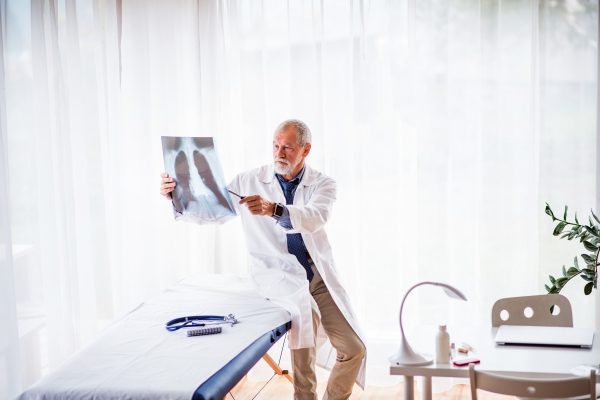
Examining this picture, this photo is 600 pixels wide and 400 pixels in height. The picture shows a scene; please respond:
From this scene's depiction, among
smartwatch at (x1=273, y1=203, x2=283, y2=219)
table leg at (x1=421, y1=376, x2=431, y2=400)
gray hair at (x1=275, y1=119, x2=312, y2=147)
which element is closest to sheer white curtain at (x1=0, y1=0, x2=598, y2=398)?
gray hair at (x1=275, y1=119, x2=312, y2=147)

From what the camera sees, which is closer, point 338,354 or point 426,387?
point 426,387

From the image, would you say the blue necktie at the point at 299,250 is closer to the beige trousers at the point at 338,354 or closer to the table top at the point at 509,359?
the beige trousers at the point at 338,354

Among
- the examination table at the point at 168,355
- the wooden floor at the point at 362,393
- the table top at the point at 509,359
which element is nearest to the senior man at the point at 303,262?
the examination table at the point at 168,355

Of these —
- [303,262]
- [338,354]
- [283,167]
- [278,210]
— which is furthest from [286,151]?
[338,354]

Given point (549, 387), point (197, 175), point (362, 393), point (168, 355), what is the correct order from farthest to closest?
point (362, 393) < point (197, 175) < point (168, 355) < point (549, 387)

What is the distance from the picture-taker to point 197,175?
2.38 m

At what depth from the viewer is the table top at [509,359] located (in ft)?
5.40

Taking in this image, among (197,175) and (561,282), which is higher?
(197,175)

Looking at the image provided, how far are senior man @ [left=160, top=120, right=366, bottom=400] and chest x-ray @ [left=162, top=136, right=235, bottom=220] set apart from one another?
0.06 meters

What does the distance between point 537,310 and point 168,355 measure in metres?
1.41

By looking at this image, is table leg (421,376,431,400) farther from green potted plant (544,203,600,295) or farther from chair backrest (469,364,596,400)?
green potted plant (544,203,600,295)

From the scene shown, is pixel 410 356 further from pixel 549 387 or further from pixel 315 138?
pixel 315 138

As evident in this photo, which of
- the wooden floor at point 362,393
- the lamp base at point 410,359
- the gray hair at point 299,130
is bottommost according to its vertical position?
the wooden floor at point 362,393

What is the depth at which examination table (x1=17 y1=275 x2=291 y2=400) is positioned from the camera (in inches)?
63.5
